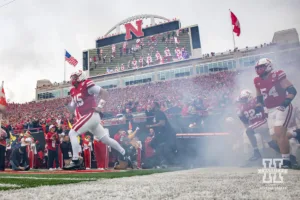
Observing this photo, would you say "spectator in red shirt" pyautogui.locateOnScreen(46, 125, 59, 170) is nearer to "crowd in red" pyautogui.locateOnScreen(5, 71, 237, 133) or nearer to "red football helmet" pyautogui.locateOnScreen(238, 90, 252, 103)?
"red football helmet" pyautogui.locateOnScreen(238, 90, 252, 103)

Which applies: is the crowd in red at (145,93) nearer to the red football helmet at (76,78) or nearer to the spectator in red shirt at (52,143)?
the spectator in red shirt at (52,143)

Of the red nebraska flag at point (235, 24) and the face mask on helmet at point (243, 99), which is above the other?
the red nebraska flag at point (235, 24)

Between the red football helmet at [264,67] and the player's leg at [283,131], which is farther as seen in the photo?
the red football helmet at [264,67]

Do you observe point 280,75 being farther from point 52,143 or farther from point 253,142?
point 52,143

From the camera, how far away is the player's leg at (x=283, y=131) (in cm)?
514

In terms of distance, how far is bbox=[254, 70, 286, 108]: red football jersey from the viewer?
547cm

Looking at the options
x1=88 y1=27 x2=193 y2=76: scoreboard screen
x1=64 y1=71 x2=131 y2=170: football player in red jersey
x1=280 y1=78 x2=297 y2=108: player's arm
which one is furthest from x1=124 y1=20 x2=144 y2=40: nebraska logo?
x1=280 y1=78 x2=297 y2=108: player's arm

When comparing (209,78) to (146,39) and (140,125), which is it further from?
(140,125)

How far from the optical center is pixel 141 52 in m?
37.5

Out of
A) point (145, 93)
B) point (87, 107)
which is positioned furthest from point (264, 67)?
point (145, 93)

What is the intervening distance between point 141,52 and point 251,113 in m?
31.9

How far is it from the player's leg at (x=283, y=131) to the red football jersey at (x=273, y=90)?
24cm

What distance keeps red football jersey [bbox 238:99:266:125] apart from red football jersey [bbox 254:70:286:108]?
1002mm

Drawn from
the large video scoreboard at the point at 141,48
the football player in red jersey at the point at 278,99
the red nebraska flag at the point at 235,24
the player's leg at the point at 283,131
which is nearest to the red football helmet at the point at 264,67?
the football player in red jersey at the point at 278,99
